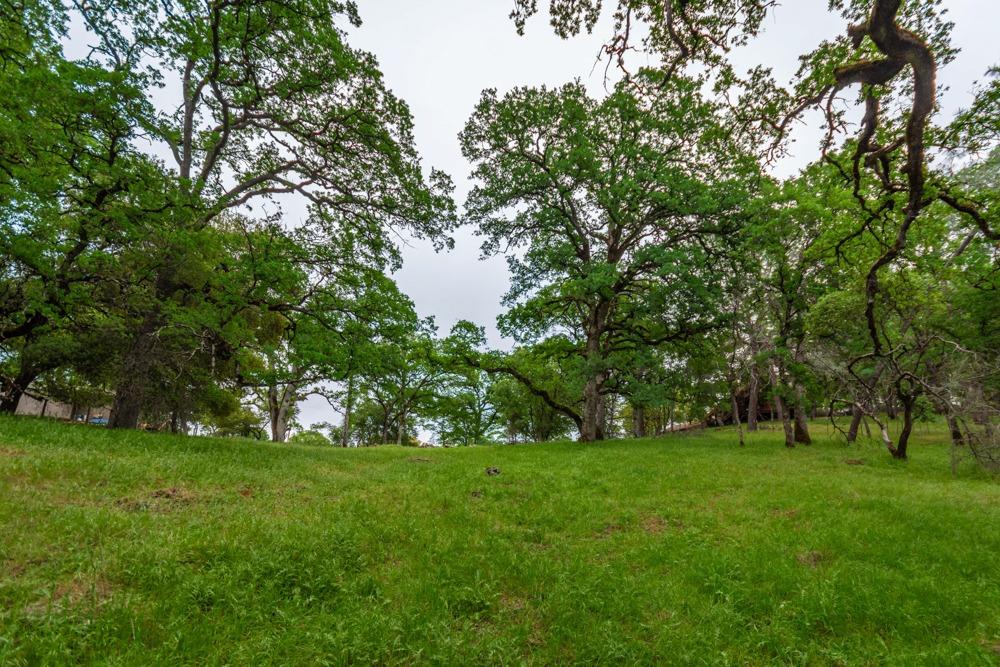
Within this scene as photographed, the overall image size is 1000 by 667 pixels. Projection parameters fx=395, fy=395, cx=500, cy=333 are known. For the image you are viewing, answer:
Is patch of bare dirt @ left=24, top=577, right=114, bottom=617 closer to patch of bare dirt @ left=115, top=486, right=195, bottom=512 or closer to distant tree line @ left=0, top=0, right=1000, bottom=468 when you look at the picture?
patch of bare dirt @ left=115, top=486, right=195, bottom=512

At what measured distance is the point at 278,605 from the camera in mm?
4758

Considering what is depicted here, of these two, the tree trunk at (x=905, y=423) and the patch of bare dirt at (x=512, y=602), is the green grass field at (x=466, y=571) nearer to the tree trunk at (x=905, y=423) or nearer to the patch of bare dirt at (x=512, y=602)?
the patch of bare dirt at (x=512, y=602)

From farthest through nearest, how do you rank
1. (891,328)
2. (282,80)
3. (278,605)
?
(891,328)
(282,80)
(278,605)

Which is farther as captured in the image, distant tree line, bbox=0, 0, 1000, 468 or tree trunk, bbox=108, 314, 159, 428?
tree trunk, bbox=108, 314, 159, 428

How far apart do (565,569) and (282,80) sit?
1835cm

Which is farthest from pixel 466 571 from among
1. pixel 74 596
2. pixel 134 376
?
pixel 134 376

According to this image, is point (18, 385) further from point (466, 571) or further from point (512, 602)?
point (512, 602)

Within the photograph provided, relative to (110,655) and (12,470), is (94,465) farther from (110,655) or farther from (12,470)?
(110,655)

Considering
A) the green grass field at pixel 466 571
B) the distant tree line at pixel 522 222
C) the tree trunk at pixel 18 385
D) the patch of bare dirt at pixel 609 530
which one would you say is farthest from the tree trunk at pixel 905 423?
the tree trunk at pixel 18 385

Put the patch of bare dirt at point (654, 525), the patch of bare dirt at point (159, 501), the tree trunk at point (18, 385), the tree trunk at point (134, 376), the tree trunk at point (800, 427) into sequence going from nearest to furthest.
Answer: the patch of bare dirt at point (159, 501)
the patch of bare dirt at point (654, 525)
the tree trunk at point (134, 376)
the tree trunk at point (18, 385)
the tree trunk at point (800, 427)

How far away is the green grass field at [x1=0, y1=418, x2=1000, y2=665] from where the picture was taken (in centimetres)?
423

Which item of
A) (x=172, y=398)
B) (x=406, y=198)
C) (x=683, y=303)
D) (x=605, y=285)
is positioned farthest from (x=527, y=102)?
(x=172, y=398)

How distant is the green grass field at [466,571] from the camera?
4.23 m

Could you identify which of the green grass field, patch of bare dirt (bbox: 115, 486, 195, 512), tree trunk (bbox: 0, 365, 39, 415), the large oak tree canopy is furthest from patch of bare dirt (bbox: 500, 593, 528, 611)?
tree trunk (bbox: 0, 365, 39, 415)
